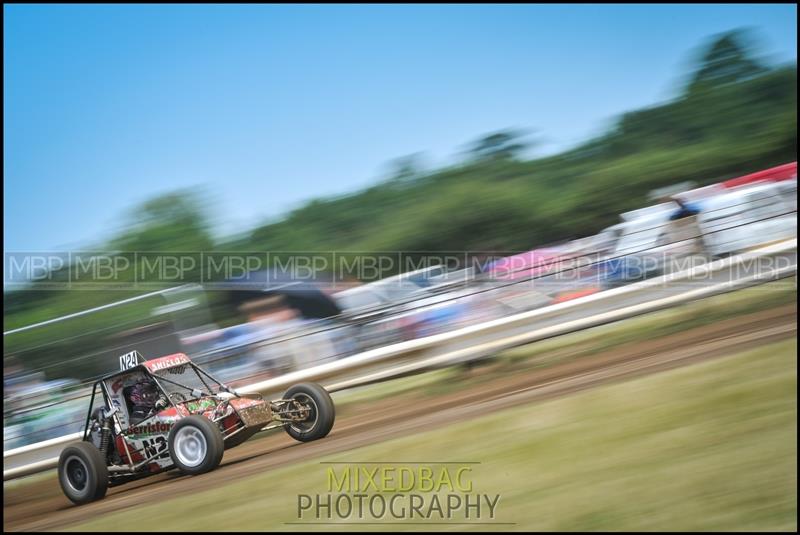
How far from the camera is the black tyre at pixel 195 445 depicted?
5.86 m

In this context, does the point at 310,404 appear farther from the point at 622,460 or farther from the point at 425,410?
the point at 622,460

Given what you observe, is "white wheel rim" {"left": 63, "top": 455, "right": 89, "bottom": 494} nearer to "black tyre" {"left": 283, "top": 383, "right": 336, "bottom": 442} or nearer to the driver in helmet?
the driver in helmet

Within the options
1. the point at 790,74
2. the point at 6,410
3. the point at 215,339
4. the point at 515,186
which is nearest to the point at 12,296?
the point at 6,410

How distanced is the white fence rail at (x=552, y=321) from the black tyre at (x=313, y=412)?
4.58ft

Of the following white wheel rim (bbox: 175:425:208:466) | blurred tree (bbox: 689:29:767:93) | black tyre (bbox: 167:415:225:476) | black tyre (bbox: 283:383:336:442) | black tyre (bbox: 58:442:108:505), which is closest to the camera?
black tyre (bbox: 167:415:225:476)

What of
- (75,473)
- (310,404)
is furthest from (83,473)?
(310,404)

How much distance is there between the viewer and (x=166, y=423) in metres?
6.30

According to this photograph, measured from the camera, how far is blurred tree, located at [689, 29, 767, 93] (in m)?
11.6

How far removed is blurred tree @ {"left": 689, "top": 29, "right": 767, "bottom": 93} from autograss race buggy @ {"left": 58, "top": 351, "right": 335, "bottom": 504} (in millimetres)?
8434

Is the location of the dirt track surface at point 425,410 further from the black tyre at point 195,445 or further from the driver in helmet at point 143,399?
the driver in helmet at point 143,399

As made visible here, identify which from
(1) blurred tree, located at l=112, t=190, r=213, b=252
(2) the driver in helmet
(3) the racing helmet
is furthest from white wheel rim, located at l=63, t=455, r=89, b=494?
(1) blurred tree, located at l=112, t=190, r=213, b=252

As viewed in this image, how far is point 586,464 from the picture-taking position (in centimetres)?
452

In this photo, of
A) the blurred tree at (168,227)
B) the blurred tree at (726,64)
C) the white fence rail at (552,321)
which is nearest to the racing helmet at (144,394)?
the white fence rail at (552,321)

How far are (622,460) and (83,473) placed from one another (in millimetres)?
4505
